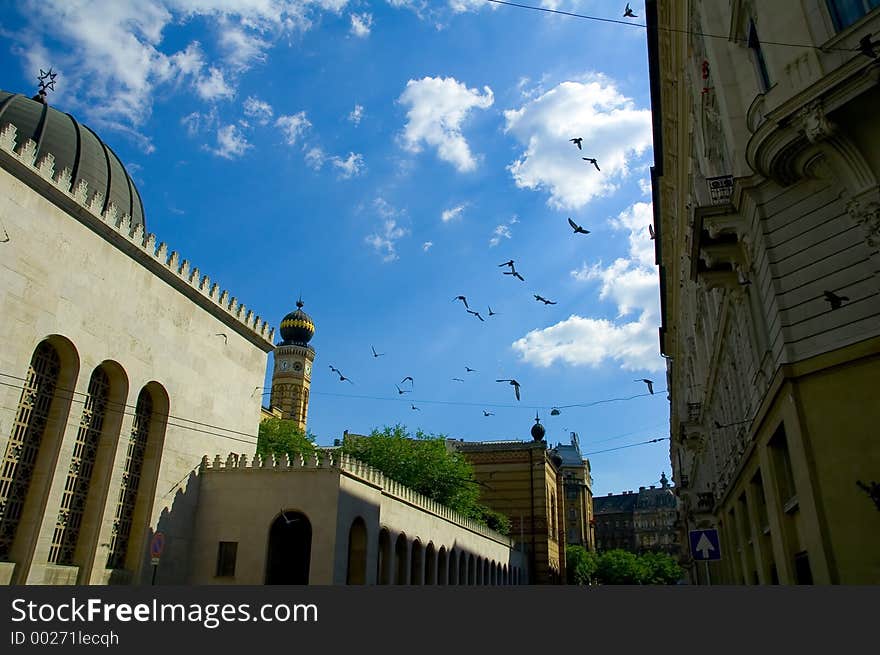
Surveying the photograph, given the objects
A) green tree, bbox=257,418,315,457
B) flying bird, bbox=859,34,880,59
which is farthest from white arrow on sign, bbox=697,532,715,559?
green tree, bbox=257,418,315,457

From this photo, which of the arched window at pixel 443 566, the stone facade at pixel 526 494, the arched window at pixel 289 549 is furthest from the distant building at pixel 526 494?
the arched window at pixel 289 549

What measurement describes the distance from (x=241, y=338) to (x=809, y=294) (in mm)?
25714

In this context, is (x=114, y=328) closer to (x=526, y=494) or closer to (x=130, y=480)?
(x=130, y=480)

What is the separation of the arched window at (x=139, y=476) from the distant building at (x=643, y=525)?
331 ft

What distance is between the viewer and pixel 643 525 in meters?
116

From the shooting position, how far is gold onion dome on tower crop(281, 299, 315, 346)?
8106cm

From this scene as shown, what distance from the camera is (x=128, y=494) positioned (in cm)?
2283

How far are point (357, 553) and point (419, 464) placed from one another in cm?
2178

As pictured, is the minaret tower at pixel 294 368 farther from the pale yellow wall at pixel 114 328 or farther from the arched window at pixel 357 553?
the arched window at pixel 357 553

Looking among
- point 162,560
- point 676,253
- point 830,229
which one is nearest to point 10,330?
point 162,560

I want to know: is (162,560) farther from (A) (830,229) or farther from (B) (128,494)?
(A) (830,229)

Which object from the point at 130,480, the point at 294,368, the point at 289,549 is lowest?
the point at 289,549

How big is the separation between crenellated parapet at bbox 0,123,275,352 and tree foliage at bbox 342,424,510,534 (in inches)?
675

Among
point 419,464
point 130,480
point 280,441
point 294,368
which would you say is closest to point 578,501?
point 294,368
